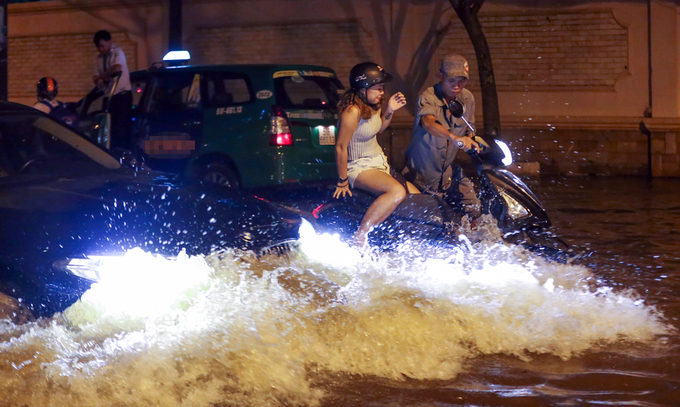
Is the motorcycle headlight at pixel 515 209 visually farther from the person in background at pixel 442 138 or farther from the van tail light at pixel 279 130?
the van tail light at pixel 279 130

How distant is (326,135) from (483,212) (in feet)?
13.5

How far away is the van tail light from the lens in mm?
8695

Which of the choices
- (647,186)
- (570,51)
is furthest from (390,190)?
(570,51)

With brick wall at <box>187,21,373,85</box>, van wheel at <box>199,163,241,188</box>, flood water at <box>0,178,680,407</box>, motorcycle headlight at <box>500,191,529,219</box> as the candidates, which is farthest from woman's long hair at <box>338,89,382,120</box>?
brick wall at <box>187,21,373,85</box>

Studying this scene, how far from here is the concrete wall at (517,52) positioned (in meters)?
13.8

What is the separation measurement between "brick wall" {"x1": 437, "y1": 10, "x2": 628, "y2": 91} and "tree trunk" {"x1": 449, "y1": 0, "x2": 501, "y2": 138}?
59.3 inches

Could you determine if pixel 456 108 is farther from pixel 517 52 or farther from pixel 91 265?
pixel 517 52

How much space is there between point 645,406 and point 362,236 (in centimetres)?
235

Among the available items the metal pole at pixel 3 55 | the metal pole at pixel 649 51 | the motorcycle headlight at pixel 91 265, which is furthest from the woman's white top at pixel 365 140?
the metal pole at pixel 3 55

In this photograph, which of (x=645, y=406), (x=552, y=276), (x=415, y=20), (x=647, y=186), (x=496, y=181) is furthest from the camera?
(x=415, y=20)

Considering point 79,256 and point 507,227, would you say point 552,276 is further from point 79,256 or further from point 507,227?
point 79,256

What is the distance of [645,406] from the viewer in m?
3.29

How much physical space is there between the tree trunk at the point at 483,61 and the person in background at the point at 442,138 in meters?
7.59

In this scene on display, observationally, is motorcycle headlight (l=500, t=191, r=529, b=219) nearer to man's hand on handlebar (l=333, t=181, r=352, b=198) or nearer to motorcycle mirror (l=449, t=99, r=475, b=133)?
motorcycle mirror (l=449, t=99, r=475, b=133)
